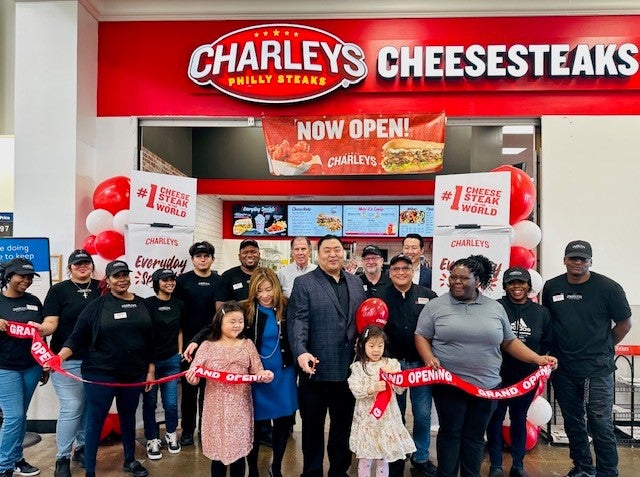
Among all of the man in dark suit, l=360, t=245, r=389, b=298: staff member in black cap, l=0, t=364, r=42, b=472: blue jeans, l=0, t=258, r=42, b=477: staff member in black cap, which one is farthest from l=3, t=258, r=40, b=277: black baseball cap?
l=360, t=245, r=389, b=298: staff member in black cap

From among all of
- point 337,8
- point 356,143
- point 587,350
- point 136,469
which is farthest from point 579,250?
point 136,469

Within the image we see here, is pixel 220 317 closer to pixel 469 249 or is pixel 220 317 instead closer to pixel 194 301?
pixel 194 301

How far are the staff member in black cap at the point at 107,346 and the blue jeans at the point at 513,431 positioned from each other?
103 inches

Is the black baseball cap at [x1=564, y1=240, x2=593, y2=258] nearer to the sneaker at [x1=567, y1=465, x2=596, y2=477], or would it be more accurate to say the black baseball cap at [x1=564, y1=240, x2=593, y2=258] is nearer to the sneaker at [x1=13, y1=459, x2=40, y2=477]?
the sneaker at [x1=567, y1=465, x2=596, y2=477]

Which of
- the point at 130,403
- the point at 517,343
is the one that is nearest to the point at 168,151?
the point at 130,403

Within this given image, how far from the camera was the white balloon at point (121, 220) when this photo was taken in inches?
177

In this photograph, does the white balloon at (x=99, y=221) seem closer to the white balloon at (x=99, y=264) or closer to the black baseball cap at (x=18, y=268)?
the white balloon at (x=99, y=264)

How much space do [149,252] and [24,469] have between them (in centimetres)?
187

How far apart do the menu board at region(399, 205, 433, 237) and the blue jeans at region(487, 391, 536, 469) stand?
4.40 meters

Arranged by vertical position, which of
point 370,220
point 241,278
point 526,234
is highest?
point 370,220

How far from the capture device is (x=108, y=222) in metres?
4.59

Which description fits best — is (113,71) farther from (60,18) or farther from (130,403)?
(130,403)

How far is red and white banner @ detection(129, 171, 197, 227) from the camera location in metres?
4.43

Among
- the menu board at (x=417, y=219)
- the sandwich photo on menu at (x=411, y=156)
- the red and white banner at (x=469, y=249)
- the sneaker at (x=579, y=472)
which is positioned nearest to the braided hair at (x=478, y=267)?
the red and white banner at (x=469, y=249)
